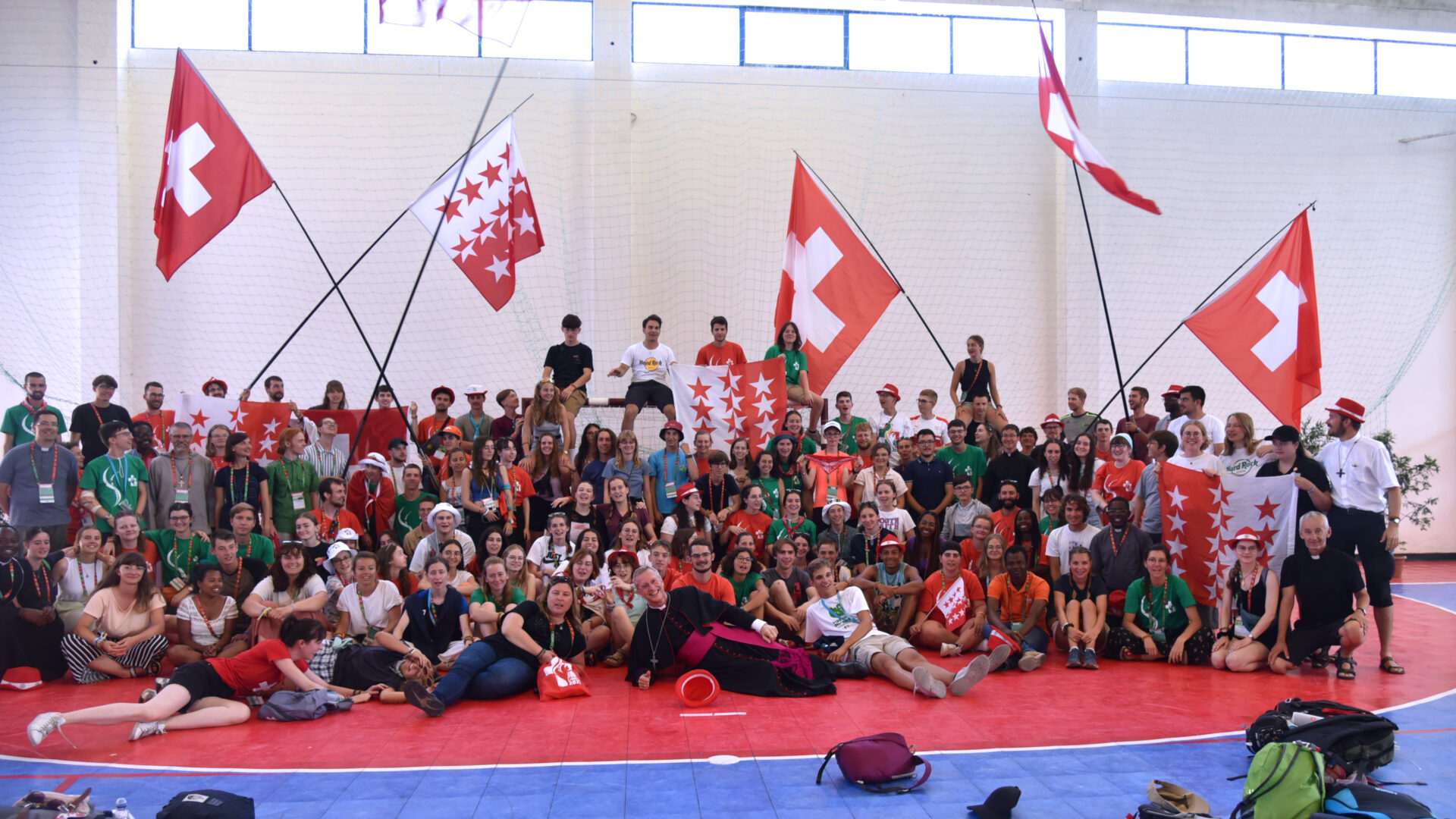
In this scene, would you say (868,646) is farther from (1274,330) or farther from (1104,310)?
(1104,310)

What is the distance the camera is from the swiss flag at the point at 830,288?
11.0 metres

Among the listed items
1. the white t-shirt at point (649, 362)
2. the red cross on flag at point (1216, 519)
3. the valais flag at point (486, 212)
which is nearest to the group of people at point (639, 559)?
the red cross on flag at point (1216, 519)

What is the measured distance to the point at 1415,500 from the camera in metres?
16.0

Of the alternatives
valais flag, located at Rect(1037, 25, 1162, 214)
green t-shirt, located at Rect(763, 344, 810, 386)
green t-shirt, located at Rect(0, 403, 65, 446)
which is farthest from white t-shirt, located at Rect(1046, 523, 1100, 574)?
green t-shirt, located at Rect(0, 403, 65, 446)

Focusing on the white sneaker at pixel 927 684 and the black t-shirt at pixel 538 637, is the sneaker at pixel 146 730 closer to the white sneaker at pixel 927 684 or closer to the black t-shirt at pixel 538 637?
the black t-shirt at pixel 538 637

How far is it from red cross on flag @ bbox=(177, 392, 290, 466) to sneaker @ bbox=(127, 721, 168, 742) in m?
4.69

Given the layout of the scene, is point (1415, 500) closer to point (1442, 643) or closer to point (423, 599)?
point (1442, 643)

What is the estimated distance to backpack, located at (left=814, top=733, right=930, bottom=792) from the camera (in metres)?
5.10

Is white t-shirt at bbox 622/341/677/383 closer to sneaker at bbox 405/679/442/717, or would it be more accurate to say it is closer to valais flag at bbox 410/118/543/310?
valais flag at bbox 410/118/543/310

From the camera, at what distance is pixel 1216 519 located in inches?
329

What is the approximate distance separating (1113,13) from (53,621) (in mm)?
15562

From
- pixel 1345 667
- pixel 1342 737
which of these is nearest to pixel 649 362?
pixel 1345 667

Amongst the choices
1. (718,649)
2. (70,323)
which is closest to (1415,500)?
(718,649)

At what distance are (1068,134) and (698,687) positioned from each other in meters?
7.07
